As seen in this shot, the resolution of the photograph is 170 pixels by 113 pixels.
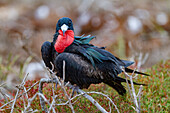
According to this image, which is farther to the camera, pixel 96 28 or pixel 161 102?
pixel 96 28

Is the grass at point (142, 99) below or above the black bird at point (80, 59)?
below

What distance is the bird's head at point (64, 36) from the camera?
3053mm

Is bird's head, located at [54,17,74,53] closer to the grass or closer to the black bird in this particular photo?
the black bird

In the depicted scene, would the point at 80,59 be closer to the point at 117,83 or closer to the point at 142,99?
the point at 117,83

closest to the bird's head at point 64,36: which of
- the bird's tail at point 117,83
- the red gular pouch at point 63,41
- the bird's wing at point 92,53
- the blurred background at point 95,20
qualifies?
the red gular pouch at point 63,41

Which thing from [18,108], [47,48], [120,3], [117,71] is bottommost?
[18,108]

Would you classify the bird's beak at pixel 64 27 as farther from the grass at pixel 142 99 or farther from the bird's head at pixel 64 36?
the grass at pixel 142 99

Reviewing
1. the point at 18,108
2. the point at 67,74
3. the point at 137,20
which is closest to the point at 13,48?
the point at 137,20

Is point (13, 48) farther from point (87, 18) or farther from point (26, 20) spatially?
point (87, 18)

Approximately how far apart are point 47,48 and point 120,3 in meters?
8.03

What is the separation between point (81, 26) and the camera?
429 inches

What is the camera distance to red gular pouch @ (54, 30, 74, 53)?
3.06 metres

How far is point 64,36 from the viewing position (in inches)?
121

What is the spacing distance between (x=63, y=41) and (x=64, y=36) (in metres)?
0.07
